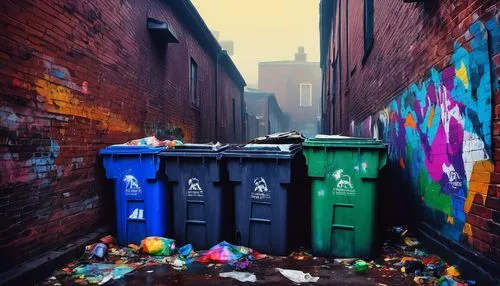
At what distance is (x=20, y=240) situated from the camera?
343 centimetres

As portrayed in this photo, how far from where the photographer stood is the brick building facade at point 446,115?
2727mm

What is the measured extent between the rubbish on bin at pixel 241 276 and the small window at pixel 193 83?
842cm

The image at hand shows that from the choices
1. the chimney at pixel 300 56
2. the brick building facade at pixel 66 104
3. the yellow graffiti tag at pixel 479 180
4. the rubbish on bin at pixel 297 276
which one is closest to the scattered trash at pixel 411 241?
the yellow graffiti tag at pixel 479 180

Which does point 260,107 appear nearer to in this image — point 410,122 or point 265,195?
point 410,122

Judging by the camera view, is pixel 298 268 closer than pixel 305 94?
Yes

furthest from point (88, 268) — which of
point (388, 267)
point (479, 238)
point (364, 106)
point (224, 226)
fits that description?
point (364, 106)

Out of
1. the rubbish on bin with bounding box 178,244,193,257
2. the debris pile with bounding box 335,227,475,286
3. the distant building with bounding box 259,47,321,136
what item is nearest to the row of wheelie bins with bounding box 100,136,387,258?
the rubbish on bin with bounding box 178,244,193,257

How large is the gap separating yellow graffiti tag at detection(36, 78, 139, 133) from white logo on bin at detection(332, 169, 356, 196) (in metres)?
3.20

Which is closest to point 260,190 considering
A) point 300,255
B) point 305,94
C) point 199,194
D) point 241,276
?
point 199,194

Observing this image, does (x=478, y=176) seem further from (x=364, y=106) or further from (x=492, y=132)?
(x=364, y=106)

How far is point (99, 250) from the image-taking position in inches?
165

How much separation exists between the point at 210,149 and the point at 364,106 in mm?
4890

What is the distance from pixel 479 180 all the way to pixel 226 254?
259 cm

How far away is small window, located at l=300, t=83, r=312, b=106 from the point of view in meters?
47.6
